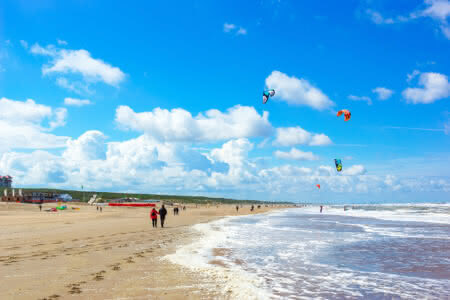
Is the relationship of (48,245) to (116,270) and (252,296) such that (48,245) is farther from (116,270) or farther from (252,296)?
(252,296)

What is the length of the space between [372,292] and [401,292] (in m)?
0.72

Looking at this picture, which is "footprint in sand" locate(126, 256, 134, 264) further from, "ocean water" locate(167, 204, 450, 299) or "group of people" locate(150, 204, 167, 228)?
"group of people" locate(150, 204, 167, 228)

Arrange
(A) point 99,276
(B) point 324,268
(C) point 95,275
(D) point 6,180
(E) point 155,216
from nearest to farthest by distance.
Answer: (A) point 99,276 < (C) point 95,275 < (B) point 324,268 < (E) point 155,216 < (D) point 6,180

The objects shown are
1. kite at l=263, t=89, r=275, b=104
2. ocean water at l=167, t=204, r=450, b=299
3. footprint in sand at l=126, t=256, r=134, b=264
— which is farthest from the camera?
kite at l=263, t=89, r=275, b=104

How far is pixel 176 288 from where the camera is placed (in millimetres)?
8289

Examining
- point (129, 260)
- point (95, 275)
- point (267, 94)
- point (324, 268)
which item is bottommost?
point (324, 268)

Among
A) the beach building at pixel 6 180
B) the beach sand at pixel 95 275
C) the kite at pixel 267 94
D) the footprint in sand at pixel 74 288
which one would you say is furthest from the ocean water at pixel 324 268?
the beach building at pixel 6 180

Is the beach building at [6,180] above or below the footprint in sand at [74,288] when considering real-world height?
above

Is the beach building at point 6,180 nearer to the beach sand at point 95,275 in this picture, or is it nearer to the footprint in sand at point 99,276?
the beach sand at point 95,275

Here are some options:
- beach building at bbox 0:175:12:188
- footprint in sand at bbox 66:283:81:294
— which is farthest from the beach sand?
beach building at bbox 0:175:12:188

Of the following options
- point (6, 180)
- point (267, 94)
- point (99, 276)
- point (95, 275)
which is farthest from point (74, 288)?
point (6, 180)

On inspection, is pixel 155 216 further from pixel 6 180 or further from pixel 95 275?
pixel 6 180

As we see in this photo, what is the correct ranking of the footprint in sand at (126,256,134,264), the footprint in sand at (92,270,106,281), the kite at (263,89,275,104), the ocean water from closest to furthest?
the ocean water → the footprint in sand at (92,270,106,281) → the footprint in sand at (126,256,134,264) → the kite at (263,89,275,104)

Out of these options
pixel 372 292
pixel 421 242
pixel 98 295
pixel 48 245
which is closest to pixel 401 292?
pixel 372 292
